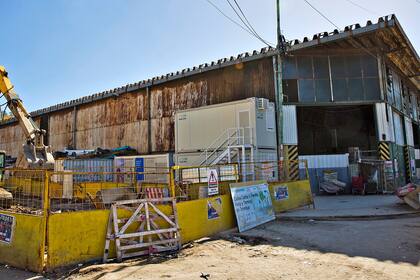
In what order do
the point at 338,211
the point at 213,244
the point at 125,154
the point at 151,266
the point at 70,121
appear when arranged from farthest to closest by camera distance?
the point at 70,121 < the point at 125,154 < the point at 338,211 < the point at 213,244 < the point at 151,266

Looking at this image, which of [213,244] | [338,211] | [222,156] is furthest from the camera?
[222,156]

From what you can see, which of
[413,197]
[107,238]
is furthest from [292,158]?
[107,238]

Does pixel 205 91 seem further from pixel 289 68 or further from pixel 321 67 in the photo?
pixel 321 67

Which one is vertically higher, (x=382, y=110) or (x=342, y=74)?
(x=342, y=74)

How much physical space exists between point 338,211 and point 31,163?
11.9 m

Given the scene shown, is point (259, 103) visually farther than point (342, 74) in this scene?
No

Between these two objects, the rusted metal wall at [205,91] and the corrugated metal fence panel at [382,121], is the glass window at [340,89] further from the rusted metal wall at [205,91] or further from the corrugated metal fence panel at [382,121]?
the rusted metal wall at [205,91]

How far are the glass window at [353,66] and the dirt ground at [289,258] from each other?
12.7m

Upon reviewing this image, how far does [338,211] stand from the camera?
1210 centimetres

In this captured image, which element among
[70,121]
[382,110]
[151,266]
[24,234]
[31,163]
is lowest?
[151,266]

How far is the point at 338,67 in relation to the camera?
19828 millimetres

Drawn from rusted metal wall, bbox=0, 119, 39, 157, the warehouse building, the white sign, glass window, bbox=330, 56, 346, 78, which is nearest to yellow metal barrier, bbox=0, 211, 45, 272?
the white sign

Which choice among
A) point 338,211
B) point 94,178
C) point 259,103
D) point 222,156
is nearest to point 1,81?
point 94,178

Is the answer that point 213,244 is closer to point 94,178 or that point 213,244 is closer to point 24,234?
point 24,234
